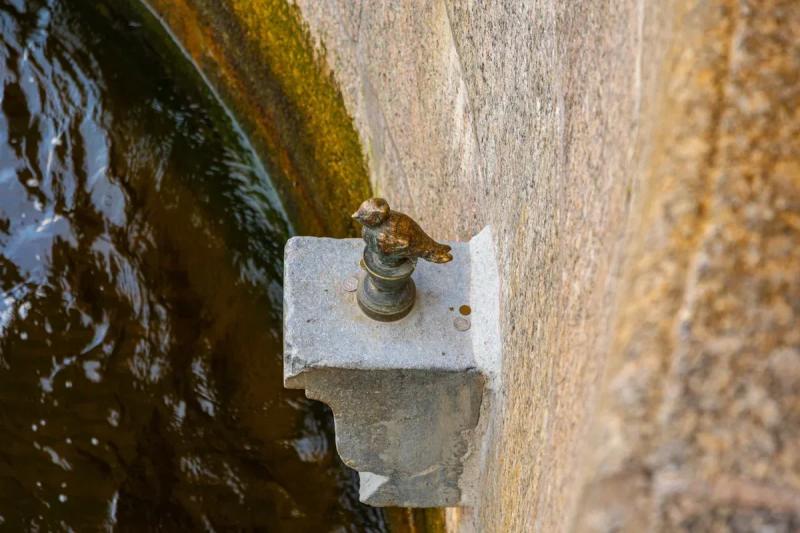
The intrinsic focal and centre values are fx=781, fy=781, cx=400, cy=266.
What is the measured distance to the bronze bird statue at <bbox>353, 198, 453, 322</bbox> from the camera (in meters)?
1.45

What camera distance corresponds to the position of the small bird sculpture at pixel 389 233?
4.71ft

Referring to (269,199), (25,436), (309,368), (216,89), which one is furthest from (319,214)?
(309,368)

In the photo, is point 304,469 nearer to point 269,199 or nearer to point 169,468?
point 169,468

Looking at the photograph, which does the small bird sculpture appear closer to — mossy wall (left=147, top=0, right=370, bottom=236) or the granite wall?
the granite wall

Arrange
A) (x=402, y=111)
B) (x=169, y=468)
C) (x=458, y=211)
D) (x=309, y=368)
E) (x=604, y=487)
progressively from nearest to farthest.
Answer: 1. (x=604, y=487)
2. (x=309, y=368)
3. (x=458, y=211)
4. (x=402, y=111)
5. (x=169, y=468)

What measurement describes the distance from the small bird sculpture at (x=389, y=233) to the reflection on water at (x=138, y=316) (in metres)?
1.79

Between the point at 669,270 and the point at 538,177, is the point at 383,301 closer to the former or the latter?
the point at 538,177

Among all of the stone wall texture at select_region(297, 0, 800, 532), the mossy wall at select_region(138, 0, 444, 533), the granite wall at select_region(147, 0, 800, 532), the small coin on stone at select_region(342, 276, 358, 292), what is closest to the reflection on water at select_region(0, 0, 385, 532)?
the mossy wall at select_region(138, 0, 444, 533)

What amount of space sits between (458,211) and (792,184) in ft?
4.03

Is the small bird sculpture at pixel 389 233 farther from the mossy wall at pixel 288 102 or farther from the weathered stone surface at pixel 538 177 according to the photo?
the mossy wall at pixel 288 102

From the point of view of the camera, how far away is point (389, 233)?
1451 mm

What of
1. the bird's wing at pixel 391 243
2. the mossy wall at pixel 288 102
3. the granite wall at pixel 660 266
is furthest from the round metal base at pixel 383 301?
the mossy wall at pixel 288 102

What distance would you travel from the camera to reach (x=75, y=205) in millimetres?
3527

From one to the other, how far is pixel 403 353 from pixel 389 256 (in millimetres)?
204
